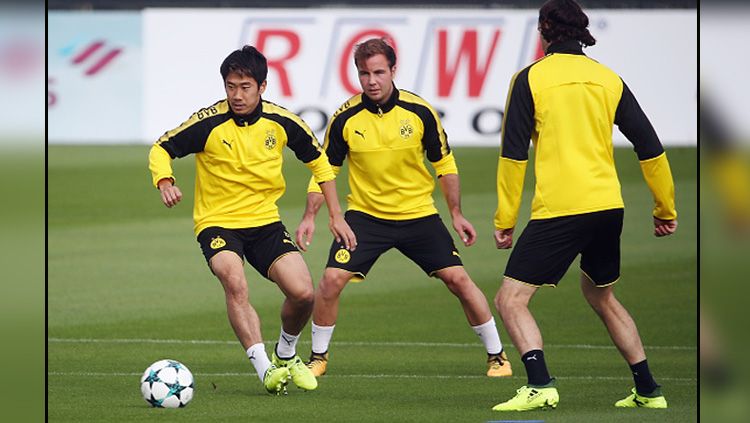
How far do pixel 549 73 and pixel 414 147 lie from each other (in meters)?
2.52

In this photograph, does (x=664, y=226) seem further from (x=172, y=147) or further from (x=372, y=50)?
(x=172, y=147)

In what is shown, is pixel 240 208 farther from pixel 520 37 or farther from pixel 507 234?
pixel 520 37

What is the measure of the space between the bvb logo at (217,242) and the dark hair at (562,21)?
224cm

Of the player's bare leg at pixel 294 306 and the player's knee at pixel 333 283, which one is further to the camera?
the player's knee at pixel 333 283

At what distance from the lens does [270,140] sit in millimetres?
7582

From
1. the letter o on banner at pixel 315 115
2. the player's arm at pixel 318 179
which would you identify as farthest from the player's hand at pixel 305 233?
the letter o on banner at pixel 315 115

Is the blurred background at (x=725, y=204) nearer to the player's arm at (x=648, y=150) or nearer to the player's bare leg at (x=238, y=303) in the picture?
the player's arm at (x=648, y=150)

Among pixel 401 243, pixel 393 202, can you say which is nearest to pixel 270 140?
pixel 393 202

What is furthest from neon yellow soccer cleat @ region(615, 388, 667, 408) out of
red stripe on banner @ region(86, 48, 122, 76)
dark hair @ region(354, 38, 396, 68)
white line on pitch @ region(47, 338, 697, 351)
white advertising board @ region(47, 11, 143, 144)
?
red stripe on banner @ region(86, 48, 122, 76)

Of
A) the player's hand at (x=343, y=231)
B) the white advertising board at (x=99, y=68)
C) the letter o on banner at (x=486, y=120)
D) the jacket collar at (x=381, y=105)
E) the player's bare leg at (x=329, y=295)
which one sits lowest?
the player's bare leg at (x=329, y=295)

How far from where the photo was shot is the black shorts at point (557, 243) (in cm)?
605

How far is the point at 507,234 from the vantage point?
6105 millimetres

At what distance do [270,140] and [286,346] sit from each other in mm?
1223

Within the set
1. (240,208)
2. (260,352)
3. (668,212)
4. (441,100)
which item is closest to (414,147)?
(240,208)
